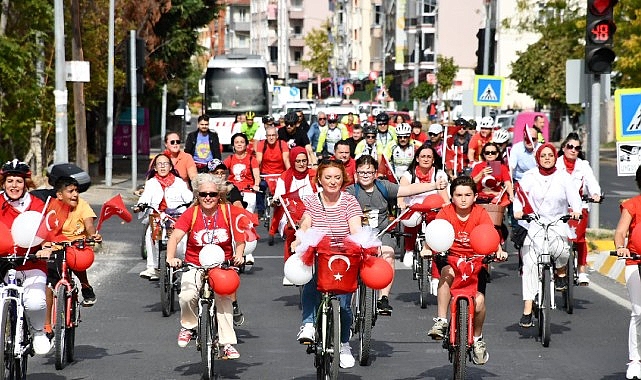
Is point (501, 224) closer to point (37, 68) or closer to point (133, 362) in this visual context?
point (133, 362)

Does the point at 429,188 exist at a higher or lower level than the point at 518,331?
higher

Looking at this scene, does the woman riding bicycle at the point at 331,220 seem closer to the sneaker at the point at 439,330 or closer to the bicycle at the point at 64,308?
the sneaker at the point at 439,330

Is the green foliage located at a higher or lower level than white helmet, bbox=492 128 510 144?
higher

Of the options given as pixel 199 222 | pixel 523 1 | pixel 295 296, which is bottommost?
pixel 295 296

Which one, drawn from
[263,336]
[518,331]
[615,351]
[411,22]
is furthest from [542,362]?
[411,22]

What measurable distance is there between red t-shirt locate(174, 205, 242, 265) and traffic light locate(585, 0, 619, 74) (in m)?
8.11

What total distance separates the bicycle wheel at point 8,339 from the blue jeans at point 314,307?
194cm

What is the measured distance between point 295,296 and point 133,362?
438 cm

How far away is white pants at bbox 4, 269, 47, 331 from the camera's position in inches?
386

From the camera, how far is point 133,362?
36.4ft

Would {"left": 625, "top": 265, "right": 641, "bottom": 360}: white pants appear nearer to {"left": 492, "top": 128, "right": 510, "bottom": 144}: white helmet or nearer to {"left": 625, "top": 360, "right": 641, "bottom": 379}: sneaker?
{"left": 625, "top": 360, "right": 641, "bottom": 379}: sneaker

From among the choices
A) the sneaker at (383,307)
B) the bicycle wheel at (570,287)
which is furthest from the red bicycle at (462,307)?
the bicycle wheel at (570,287)

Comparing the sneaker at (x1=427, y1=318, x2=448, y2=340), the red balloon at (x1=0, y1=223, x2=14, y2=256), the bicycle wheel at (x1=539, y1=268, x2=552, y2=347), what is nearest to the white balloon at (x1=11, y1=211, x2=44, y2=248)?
the red balloon at (x1=0, y1=223, x2=14, y2=256)

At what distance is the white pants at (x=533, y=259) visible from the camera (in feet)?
41.3
